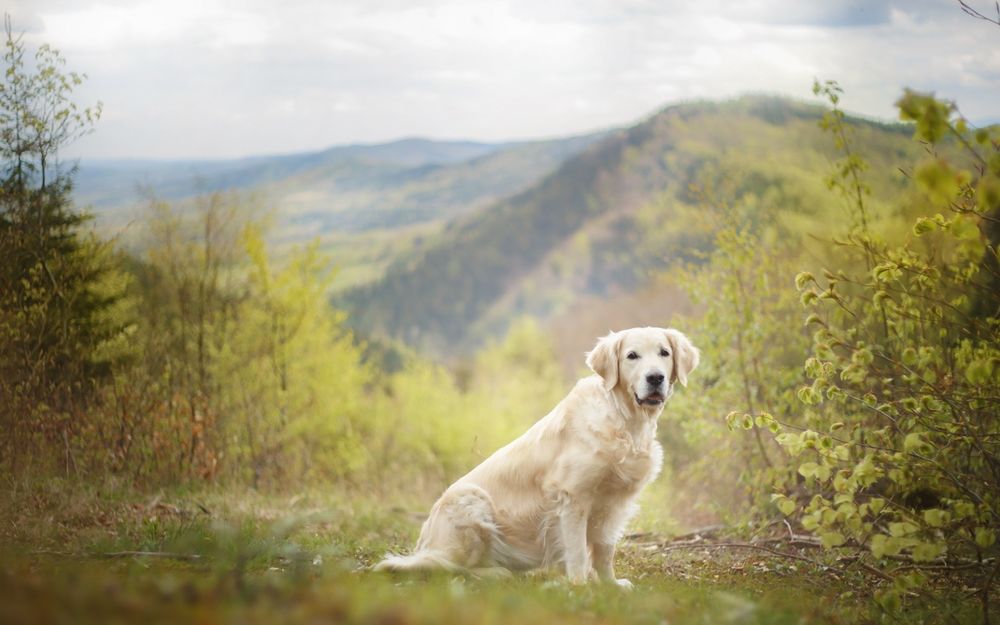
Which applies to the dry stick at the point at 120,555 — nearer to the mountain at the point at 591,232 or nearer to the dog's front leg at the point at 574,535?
the dog's front leg at the point at 574,535

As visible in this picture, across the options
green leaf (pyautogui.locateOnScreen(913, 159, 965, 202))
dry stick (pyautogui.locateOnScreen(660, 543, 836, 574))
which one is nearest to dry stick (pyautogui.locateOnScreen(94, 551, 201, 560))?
dry stick (pyautogui.locateOnScreen(660, 543, 836, 574))

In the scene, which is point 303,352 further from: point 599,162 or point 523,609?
point 599,162

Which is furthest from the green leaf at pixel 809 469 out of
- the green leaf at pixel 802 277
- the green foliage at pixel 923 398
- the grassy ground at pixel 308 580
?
the green leaf at pixel 802 277

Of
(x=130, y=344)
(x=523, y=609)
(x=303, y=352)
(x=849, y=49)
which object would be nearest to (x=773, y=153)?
(x=303, y=352)

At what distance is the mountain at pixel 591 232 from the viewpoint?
49.9 meters

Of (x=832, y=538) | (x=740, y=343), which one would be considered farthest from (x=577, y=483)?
(x=740, y=343)

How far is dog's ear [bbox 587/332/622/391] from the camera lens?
5812 mm

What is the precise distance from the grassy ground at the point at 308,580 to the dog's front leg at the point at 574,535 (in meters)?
0.23

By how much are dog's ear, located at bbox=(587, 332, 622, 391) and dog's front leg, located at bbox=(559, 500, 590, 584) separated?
0.95 m

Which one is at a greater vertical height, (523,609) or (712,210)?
(712,210)

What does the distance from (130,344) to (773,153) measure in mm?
46342

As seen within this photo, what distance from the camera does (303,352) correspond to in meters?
A: 27.1

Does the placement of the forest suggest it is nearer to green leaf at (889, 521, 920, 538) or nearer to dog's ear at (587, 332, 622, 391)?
green leaf at (889, 521, 920, 538)

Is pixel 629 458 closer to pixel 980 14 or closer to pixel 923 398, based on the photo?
pixel 923 398
